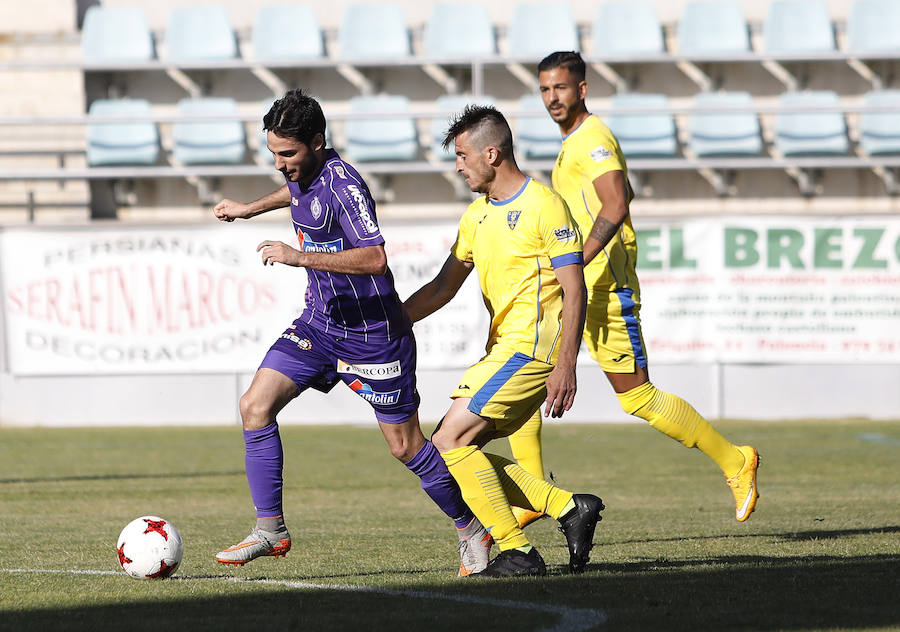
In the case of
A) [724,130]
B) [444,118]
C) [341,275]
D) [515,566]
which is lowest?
[515,566]

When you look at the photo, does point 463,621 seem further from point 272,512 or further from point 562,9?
point 562,9

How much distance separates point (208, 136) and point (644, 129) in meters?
5.38

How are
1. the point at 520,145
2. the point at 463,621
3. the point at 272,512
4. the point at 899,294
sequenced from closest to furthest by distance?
the point at 463,621 < the point at 272,512 < the point at 899,294 < the point at 520,145

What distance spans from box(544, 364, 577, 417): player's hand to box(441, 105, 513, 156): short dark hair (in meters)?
0.92

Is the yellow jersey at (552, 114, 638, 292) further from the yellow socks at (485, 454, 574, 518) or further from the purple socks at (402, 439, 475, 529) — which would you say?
the purple socks at (402, 439, 475, 529)

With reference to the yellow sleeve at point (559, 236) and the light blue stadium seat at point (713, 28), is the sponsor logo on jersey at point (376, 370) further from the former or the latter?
the light blue stadium seat at point (713, 28)

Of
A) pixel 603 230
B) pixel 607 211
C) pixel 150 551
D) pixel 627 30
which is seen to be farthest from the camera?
pixel 627 30

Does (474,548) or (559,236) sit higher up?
(559,236)

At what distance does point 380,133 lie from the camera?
1670 centimetres

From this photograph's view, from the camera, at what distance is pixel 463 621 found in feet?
14.1

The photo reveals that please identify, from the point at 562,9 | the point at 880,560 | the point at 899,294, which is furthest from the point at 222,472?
the point at 562,9

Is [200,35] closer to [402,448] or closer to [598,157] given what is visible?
[598,157]

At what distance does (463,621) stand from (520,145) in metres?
12.3

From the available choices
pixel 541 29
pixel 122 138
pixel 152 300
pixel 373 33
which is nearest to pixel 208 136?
pixel 122 138
